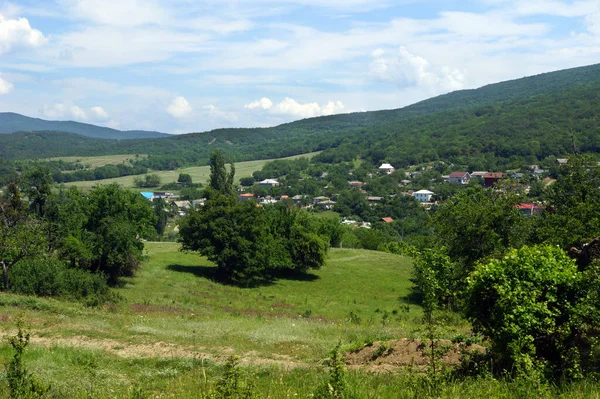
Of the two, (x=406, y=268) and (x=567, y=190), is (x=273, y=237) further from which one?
(x=567, y=190)

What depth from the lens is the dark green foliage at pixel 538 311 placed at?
10.8 meters

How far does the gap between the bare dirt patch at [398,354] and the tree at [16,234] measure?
2342 centimetres

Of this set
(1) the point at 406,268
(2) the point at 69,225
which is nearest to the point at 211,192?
(2) the point at 69,225

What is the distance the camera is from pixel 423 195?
175875 millimetres

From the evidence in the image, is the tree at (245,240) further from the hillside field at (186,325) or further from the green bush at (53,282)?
the green bush at (53,282)

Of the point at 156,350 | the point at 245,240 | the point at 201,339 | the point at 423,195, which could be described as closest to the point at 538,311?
the point at 156,350

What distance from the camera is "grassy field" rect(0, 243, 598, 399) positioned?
8.81m

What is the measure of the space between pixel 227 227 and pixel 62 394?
38.5 meters

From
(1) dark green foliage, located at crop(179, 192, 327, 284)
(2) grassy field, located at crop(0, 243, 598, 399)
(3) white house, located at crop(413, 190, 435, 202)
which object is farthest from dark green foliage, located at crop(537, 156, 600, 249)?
(3) white house, located at crop(413, 190, 435, 202)

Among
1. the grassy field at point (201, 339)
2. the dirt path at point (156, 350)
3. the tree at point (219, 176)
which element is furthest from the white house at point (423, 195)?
the dirt path at point (156, 350)

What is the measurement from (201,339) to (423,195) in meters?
164

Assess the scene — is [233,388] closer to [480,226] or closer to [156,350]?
[156,350]

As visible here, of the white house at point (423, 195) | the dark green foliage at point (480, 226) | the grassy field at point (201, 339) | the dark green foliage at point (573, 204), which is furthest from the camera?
the white house at point (423, 195)

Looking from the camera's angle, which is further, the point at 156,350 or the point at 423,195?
the point at 423,195
